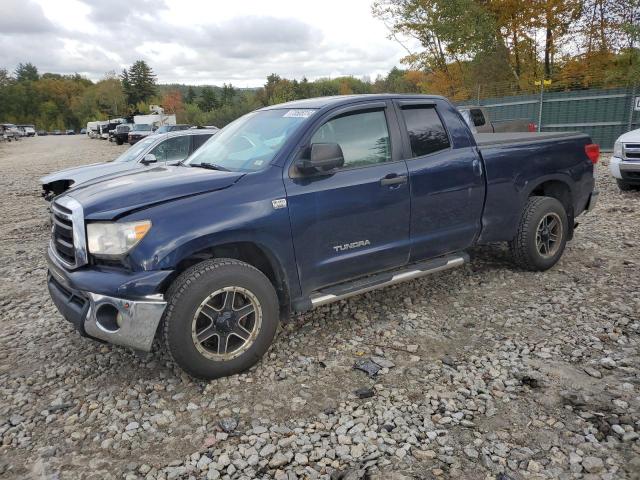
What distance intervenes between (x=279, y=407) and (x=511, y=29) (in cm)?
2504

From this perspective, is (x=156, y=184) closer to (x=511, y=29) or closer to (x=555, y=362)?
(x=555, y=362)

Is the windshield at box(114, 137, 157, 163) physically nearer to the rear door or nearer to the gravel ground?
the gravel ground

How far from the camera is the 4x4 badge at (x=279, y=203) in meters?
3.47

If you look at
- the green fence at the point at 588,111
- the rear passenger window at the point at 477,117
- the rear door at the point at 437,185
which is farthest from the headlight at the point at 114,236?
the green fence at the point at 588,111

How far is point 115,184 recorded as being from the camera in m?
3.64

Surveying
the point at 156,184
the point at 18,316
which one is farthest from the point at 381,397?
the point at 18,316

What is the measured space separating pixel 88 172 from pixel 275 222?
21.0 feet

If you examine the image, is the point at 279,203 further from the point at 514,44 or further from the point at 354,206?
the point at 514,44

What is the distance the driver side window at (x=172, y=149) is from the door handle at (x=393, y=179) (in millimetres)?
6013

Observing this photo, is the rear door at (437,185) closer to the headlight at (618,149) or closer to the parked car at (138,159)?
the parked car at (138,159)

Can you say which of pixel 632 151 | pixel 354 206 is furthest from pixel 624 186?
pixel 354 206

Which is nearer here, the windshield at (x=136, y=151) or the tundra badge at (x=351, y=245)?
the tundra badge at (x=351, y=245)

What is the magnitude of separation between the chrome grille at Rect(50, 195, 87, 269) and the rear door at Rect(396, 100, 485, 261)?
2.57m

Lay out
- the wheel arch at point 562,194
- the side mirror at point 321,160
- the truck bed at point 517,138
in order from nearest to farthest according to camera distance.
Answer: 1. the side mirror at point 321,160
2. the truck bed at point 517,138
3. the wheel arch at point 562,194
